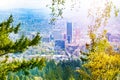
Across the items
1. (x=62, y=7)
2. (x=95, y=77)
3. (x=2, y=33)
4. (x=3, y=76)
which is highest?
(x=62, y=7)

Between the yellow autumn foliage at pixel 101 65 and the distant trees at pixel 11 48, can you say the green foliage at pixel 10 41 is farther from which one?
the yellow autumn foliage at pixel 101 65

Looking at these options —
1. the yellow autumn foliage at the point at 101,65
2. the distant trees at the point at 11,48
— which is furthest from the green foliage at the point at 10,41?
the yellow autumn foliage at the point at 101,65

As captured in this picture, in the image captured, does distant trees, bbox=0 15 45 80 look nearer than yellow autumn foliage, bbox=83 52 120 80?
Yes

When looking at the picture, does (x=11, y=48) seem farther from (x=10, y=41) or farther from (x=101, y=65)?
(x=101, y=65)

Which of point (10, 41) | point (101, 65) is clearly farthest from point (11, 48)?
point (101, 65)

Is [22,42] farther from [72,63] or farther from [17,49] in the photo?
[72,63]

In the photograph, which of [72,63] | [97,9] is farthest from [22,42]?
[72,63]

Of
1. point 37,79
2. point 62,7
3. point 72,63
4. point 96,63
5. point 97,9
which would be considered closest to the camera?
point 62,7

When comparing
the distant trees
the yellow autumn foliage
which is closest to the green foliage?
the distant trees

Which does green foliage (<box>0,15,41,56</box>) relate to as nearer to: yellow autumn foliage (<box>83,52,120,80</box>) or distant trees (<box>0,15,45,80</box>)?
distant trees (<box>0,15,45,80</box>)
